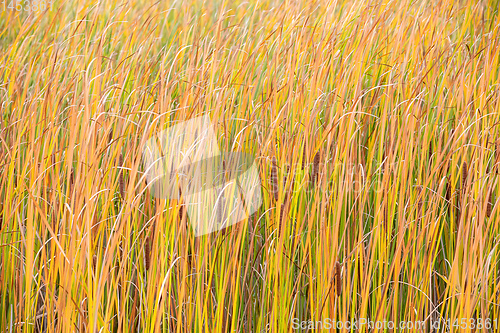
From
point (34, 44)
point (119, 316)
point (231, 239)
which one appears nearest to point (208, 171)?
point (231, 239)


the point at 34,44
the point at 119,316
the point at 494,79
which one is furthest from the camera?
the point at 34,44

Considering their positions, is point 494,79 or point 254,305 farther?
point 494,79

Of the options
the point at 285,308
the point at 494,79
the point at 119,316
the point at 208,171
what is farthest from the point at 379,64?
the point at 119,316

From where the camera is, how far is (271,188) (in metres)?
0.99

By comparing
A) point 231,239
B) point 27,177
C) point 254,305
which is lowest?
point 254,305

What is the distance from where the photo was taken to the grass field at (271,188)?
0.94 meters

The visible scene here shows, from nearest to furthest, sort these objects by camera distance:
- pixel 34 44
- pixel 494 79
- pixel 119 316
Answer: pixel 119 316
pixel 494 79
pixel 34 44

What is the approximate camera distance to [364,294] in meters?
0.95

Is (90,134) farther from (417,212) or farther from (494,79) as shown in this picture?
(494,79)

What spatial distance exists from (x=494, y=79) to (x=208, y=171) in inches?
38.2

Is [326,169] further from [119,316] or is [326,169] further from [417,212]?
[119,316]

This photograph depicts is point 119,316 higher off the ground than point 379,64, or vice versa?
point 379,64

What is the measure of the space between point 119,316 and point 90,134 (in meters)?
0.51

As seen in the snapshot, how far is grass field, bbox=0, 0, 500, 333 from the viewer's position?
0.94 m
